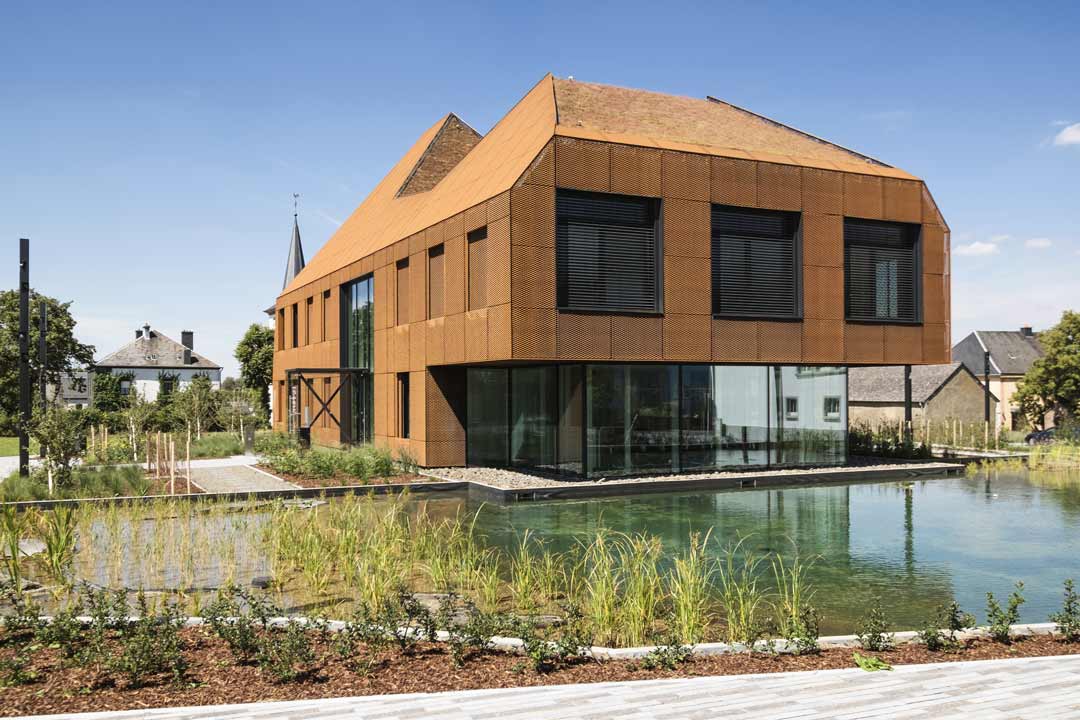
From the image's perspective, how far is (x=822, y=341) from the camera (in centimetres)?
2203

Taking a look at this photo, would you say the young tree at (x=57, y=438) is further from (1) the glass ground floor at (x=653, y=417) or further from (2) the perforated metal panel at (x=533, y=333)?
(1) the glass ground floor at (x=653, y=417)

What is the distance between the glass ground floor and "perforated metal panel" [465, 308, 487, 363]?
2.08 meters

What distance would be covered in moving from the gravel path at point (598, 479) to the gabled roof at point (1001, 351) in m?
Result: 35.0

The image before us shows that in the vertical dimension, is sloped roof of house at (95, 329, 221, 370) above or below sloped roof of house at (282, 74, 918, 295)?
below

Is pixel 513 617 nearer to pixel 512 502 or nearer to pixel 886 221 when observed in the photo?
pixel 512 502

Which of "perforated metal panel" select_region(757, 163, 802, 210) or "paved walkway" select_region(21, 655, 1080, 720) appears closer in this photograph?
"paved walkway" select_region(21, 655, 1080, 720)

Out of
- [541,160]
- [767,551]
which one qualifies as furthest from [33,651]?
[541,160]

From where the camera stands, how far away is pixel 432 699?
544 cm

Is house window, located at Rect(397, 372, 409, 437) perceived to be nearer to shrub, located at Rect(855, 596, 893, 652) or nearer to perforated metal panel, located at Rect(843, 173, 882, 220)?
perforated metal panel, located at Rect(843, 173, 882, 220)

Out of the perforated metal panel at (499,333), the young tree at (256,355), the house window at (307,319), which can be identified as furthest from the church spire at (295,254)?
the perforated metal panel at (499,333)

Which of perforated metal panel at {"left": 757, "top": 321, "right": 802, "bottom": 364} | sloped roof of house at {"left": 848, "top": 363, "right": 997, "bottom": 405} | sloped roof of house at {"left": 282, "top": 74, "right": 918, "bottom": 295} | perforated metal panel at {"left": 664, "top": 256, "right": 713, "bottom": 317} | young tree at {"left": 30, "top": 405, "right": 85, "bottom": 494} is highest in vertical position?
sloped roof of house at {"left": 282, "top": 74, "right": 918, "bottom": 295}

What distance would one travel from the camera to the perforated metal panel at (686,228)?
2008cm

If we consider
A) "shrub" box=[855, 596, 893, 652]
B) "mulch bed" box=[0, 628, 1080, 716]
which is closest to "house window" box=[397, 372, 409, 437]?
"mulch bed" box=[0, 628, 1080, 716]

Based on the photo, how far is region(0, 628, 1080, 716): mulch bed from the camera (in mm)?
5477
